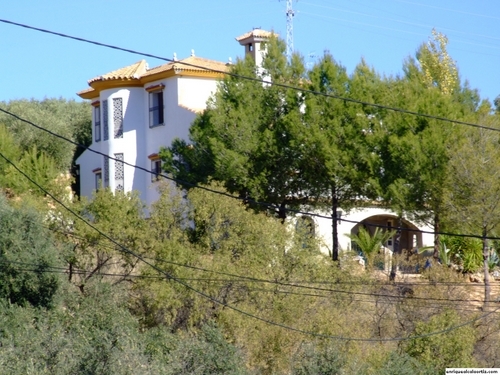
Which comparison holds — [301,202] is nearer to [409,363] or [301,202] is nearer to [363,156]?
[363,156]

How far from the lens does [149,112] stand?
40.8 metres

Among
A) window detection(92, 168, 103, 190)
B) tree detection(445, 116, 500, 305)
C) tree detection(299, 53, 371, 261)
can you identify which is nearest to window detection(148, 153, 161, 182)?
window detection(92, 168, 103, 190)

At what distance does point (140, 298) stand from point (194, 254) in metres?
2.09

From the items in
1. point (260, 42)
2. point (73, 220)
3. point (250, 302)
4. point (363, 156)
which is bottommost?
point (250, 302)

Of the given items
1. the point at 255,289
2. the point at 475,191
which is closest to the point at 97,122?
the point at 255,289

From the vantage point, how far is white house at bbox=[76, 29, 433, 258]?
39125 millimetres

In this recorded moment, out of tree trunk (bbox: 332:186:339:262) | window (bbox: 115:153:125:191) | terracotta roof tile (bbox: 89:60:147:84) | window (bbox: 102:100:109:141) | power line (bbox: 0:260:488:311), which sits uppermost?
terracotta roof tile (bbox: 89:60:147:84)

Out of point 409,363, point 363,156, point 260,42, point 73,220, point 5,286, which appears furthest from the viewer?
point 260,42

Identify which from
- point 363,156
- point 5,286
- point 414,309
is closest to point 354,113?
point 363,156

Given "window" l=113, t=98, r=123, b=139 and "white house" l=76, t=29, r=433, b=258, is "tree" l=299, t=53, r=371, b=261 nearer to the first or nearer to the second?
"white house" l=76, t=29, r=433, b=258

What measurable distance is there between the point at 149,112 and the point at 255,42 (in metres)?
5.44

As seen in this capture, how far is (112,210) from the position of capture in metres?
30.1

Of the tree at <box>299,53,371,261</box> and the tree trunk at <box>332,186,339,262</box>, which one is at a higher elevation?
the tree at <box>299,53,371,261</box>

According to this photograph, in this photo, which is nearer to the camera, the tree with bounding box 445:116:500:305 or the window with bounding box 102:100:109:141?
the tree with bounding box 445:116:500:305
